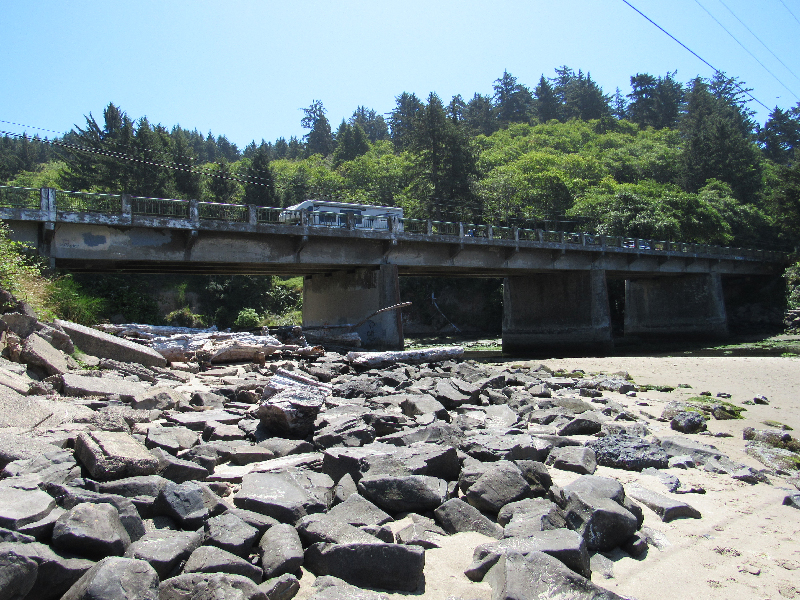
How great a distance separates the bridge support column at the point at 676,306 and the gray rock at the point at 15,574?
5049 cm

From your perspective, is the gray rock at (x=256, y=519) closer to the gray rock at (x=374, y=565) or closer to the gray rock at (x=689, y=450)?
the gray rock at (x=374, y=565)

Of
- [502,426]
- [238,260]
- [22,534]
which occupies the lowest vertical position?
[502,426]

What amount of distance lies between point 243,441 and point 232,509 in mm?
2178

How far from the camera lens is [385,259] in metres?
26.8

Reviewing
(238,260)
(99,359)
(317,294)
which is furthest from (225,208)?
(99,359)

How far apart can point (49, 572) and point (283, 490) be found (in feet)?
6.30

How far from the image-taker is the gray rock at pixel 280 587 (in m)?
3.22

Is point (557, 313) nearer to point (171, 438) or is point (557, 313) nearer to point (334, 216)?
point (334, 216)

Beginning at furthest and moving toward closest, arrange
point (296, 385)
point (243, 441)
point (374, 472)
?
point (296, 385) < point (243, 441) < point (374, 472)

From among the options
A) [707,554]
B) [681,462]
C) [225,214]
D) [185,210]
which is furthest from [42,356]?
[225,214]

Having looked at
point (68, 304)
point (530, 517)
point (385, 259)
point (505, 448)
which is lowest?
point (530, 517)

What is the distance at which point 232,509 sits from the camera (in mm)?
4086

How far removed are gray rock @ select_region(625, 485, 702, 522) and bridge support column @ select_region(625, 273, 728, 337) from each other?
45.8 m

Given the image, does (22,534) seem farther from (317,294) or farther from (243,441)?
(317,294)
